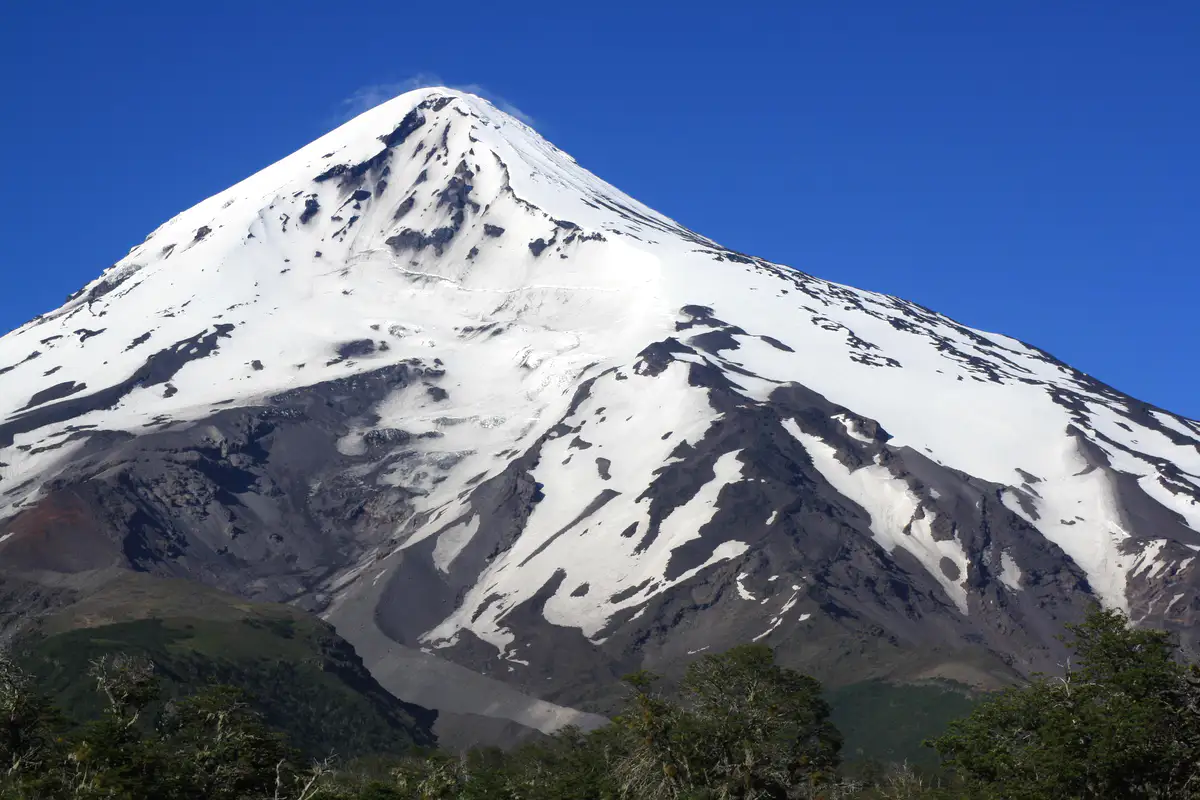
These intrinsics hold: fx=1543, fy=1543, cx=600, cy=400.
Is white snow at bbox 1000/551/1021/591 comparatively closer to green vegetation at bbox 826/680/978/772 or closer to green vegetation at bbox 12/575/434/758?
green vegetation at bbox 826/680/978/772

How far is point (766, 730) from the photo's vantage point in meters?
57.3

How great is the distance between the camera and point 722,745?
5612 cm

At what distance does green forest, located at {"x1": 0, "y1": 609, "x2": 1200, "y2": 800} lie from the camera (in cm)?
4578

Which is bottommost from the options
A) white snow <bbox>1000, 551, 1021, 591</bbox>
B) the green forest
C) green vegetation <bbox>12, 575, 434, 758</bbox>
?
the green forest

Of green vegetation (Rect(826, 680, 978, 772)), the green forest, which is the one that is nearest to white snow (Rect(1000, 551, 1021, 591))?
green vegetation (Rect(826, 680, 978, 772))

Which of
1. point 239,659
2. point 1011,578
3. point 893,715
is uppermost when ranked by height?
point 1011,578

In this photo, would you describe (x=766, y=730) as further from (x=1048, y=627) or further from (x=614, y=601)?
(x=1048, y=627)

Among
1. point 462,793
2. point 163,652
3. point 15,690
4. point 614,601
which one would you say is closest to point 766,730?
point 462,793

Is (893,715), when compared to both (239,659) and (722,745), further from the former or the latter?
(722,745)

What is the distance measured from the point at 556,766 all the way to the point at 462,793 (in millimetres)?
22051

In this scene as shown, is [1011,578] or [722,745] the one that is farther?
[1011,578]

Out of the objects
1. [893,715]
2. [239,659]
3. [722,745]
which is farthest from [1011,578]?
[722,745]

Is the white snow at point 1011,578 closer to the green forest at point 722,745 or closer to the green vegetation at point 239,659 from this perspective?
the green vegetation at point 239,659

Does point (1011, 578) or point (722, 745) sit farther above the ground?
point (1011, 578)
